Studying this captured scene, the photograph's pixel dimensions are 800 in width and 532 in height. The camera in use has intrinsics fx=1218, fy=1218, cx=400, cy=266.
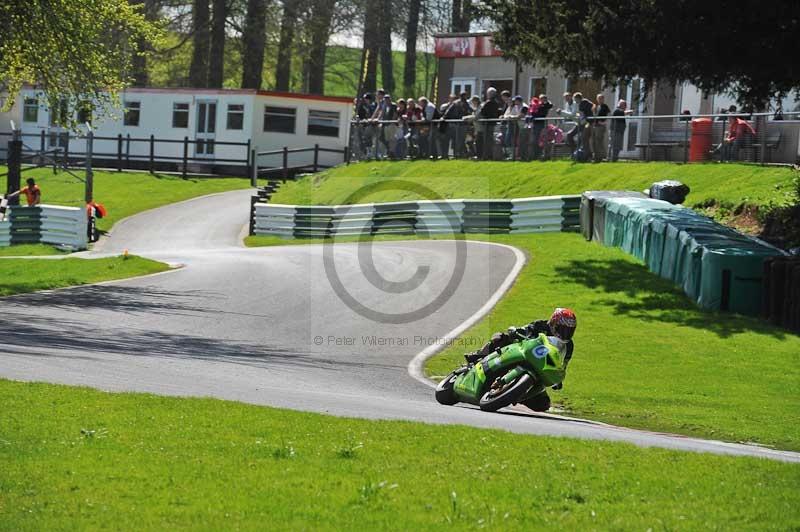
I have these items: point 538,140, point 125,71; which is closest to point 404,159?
point 538,140

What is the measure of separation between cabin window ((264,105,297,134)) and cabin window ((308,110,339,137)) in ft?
2.62

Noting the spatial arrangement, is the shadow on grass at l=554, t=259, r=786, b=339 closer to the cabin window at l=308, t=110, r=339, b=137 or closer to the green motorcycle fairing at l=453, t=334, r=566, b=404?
the green motorcycle fairing at l=453, t=334, r=566, b=404

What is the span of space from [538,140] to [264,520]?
26518 millimetres

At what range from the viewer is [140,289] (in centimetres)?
2297

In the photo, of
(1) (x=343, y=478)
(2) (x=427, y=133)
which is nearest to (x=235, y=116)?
(2) (x=427, y=133)

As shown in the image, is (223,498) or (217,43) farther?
(217,43)

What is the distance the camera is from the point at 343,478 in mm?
7738

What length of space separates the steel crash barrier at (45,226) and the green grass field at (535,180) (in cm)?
791

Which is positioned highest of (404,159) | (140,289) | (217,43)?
(217,43)

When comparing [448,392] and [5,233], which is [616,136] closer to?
[5,233]

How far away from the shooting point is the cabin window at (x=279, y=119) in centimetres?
5056

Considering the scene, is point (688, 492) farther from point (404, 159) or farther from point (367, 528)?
point (404, 159)

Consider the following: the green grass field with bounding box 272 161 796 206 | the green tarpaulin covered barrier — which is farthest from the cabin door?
the green tarpaulin covered barrier

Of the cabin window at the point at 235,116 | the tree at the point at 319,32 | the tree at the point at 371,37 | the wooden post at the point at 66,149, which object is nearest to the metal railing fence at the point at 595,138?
the cabin window at the point at 235,116
